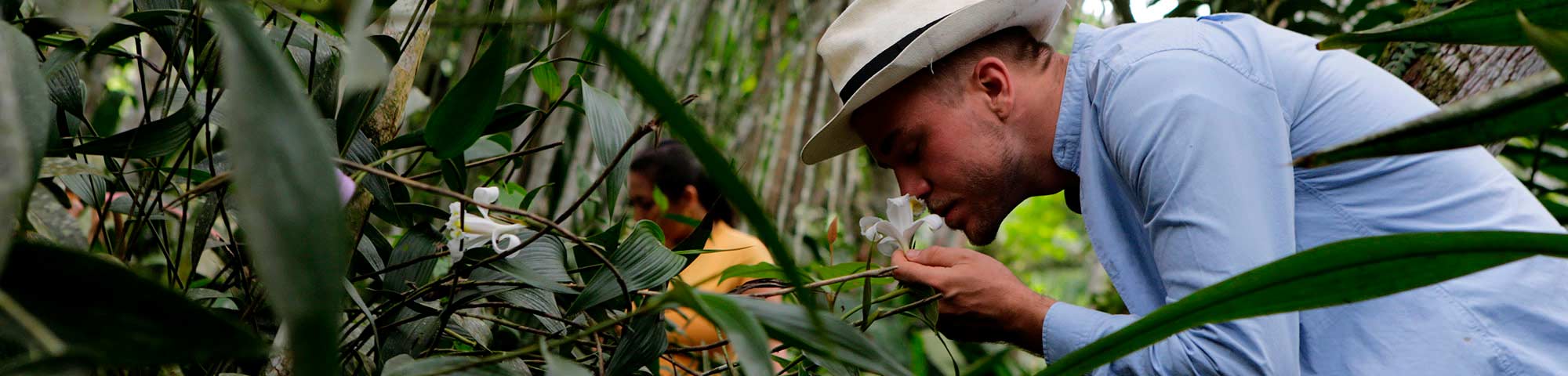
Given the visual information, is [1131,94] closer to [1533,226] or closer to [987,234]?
[987,234]

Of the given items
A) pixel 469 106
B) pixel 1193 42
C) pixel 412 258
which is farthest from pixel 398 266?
pixel 1193 42

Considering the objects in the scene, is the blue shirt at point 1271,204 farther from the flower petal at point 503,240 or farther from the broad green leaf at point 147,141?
the broad green leaf at point 147,141

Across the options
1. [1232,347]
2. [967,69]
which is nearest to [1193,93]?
[1232,347]

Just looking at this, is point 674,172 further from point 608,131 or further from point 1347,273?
point 1347,273

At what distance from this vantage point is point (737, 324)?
36cm

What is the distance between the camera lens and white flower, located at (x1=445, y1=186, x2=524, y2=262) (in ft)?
2.02

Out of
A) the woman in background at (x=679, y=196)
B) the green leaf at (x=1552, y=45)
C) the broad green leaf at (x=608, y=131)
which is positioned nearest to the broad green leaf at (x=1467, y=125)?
the green leaf at (x=1552, y=45)

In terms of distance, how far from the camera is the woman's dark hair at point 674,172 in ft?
7.64

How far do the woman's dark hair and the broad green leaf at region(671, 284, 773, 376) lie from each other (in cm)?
191

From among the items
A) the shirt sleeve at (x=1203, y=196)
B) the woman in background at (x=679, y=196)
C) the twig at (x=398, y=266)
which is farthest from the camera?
the woman in background at (x=679, y=196)

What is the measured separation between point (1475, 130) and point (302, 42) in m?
0.65

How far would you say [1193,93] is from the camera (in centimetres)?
79

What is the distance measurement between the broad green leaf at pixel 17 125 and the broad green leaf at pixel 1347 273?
1.08 feet

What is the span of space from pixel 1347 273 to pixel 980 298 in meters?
0.48
